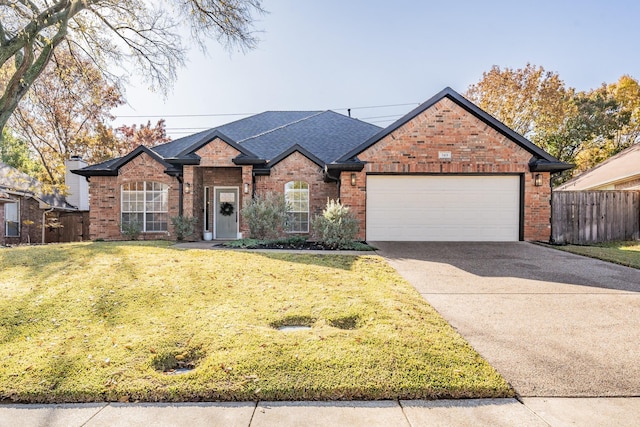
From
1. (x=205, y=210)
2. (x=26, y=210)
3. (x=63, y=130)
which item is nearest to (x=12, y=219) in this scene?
(x=26, y=210)

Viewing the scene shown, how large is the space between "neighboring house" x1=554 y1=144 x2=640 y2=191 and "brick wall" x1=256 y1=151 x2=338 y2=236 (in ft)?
41.2

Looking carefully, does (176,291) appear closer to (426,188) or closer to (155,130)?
(426,188)

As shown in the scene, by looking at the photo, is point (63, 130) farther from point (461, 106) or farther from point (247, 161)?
point (461, 106)

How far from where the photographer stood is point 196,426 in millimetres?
2387

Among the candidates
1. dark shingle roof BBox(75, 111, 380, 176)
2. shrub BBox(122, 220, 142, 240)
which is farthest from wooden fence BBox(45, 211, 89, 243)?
shrub BBox(122, 220, 142, 240)

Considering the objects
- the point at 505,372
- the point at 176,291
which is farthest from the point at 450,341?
the point at 176,291

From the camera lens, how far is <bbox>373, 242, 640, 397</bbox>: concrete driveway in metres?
3.06

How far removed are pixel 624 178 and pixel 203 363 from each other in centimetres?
1779

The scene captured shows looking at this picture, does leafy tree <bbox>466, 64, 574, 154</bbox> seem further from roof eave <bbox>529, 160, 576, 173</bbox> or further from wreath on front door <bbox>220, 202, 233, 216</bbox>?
wreath on front door <bbox>220, 202, 233, 216</bbox>

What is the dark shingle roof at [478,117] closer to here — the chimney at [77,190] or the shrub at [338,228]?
the shrub at [338,228]

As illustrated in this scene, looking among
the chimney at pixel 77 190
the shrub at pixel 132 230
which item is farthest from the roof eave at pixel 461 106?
the chimney at pixel 77 190

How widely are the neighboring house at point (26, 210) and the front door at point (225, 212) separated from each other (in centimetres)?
848

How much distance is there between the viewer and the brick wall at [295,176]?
507 inches

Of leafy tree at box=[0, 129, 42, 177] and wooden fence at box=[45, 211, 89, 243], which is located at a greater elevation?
leafy tree at box=[0, 129, 42, 177]
